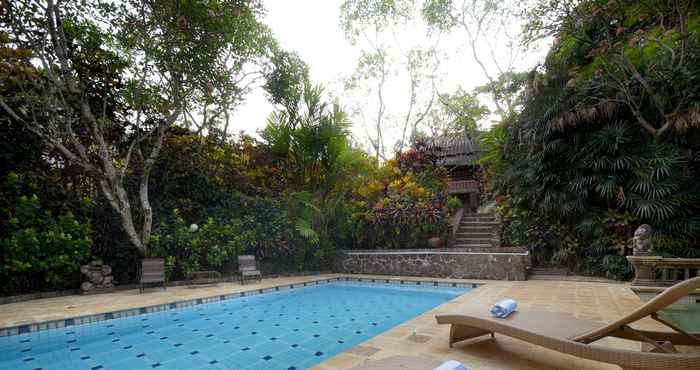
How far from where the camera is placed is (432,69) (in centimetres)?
1947

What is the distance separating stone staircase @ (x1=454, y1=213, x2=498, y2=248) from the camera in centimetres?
1134

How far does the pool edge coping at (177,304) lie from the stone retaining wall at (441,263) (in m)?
0.53

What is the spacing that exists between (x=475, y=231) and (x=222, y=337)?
9791mm

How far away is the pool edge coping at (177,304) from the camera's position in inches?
193

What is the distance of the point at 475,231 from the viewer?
486 inches

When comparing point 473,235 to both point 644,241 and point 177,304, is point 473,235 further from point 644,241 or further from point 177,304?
point 177,304


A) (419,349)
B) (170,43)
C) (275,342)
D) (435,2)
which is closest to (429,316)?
(419,349)

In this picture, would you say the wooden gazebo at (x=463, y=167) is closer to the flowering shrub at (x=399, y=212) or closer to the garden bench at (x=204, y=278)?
the flowering shrub at (x=399, y=212)

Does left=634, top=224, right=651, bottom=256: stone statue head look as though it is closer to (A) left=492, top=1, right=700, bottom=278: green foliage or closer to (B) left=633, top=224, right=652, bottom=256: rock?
(B) left=633, top=224, right=652, bottom=256: rock

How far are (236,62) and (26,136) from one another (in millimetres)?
Result: 4959

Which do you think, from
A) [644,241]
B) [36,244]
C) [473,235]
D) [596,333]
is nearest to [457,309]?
[596,333]

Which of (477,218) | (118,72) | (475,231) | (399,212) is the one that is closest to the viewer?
(118,72)

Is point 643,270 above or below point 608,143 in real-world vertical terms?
below

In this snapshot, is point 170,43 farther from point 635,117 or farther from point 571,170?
point 635,117
